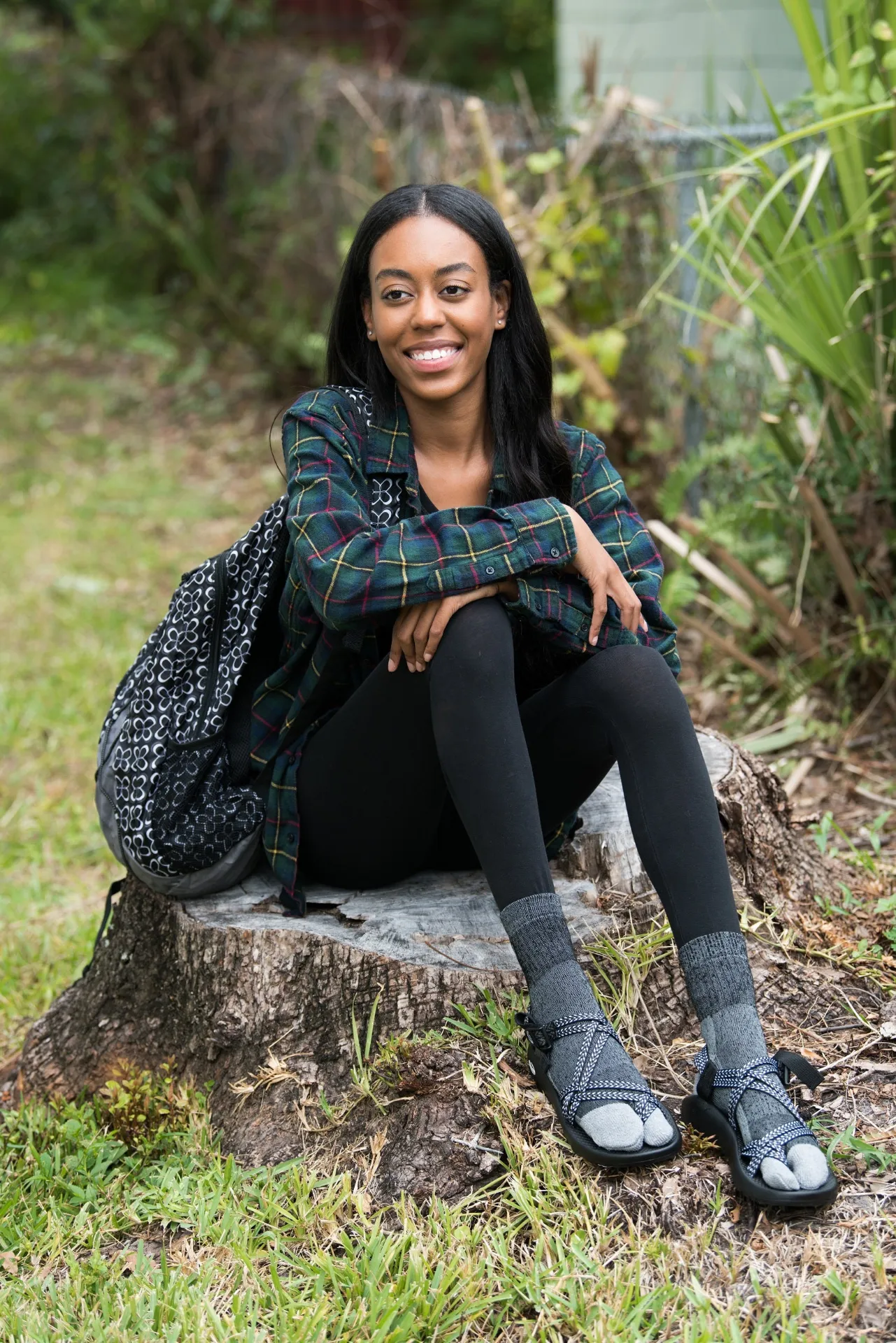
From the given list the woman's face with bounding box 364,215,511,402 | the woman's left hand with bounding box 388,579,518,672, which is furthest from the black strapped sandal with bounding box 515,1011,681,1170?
the woman's face with bounding box 364,215,511,402

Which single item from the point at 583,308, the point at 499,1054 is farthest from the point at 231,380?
the point at 499,1054

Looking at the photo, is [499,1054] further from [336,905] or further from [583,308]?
[583,308]

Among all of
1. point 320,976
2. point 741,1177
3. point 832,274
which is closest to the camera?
point 741,1177

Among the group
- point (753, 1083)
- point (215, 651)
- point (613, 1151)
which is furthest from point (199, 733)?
point (753, 1083)

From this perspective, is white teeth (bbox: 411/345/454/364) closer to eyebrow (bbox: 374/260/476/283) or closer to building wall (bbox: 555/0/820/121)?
eyebrow (bbox: 374/260/476/283)

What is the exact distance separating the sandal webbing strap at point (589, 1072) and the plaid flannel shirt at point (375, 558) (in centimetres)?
45

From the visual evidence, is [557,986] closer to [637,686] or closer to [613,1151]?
[613,1151]

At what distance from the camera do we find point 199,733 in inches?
97.3

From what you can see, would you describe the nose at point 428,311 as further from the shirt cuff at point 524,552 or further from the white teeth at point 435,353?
the shirt cuff at point 524,552

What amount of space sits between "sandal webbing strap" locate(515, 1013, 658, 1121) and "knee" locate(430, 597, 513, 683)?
1.79 feet

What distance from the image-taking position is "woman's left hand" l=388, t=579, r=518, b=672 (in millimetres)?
2176

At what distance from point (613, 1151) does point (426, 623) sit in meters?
0.83

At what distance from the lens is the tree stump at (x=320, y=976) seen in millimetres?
2385

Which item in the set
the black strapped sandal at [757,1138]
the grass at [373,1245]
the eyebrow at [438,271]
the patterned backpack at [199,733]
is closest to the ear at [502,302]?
the eyebrow at [438,271]
